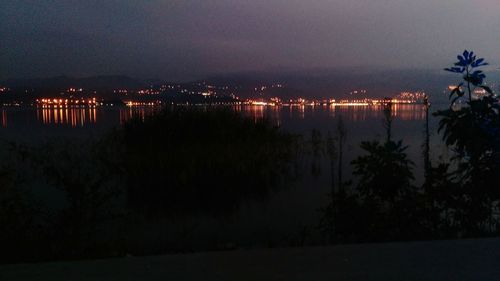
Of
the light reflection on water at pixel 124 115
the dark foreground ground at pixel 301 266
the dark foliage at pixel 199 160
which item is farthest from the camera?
the light reflection on water at pixel 124 115

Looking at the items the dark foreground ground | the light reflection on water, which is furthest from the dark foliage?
the dark foreground ground

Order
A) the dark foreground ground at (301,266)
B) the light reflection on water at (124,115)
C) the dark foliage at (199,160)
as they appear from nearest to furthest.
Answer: the dark foreground ground at (301,266) < the dark foliage at (199,160) < the light reflection on water at (124,115)

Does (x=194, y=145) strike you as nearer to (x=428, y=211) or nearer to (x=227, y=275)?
(x=428, y=211)

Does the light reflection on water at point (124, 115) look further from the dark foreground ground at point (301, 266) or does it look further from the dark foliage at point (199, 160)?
the dark foreground ground at point (301, 266)

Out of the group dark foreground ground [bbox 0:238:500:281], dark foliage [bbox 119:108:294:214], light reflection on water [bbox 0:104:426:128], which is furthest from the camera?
light reflection on water [bbox 0:104:426:128]

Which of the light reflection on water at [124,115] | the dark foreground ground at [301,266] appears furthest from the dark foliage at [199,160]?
the dark foreground ground at [301,266]

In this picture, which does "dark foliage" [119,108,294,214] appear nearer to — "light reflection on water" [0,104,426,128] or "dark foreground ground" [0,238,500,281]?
"light reflection on water" [0,104,426,128]

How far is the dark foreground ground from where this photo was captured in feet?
14.1

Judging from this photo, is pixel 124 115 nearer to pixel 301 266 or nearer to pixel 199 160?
→ pixel 199 160

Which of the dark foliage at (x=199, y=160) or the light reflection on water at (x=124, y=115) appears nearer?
the dark foliage at (x=199, y=160)

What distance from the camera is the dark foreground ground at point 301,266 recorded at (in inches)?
170

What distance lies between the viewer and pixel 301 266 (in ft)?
15.0

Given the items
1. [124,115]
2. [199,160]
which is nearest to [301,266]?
[199,160]

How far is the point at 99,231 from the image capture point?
293 inches
